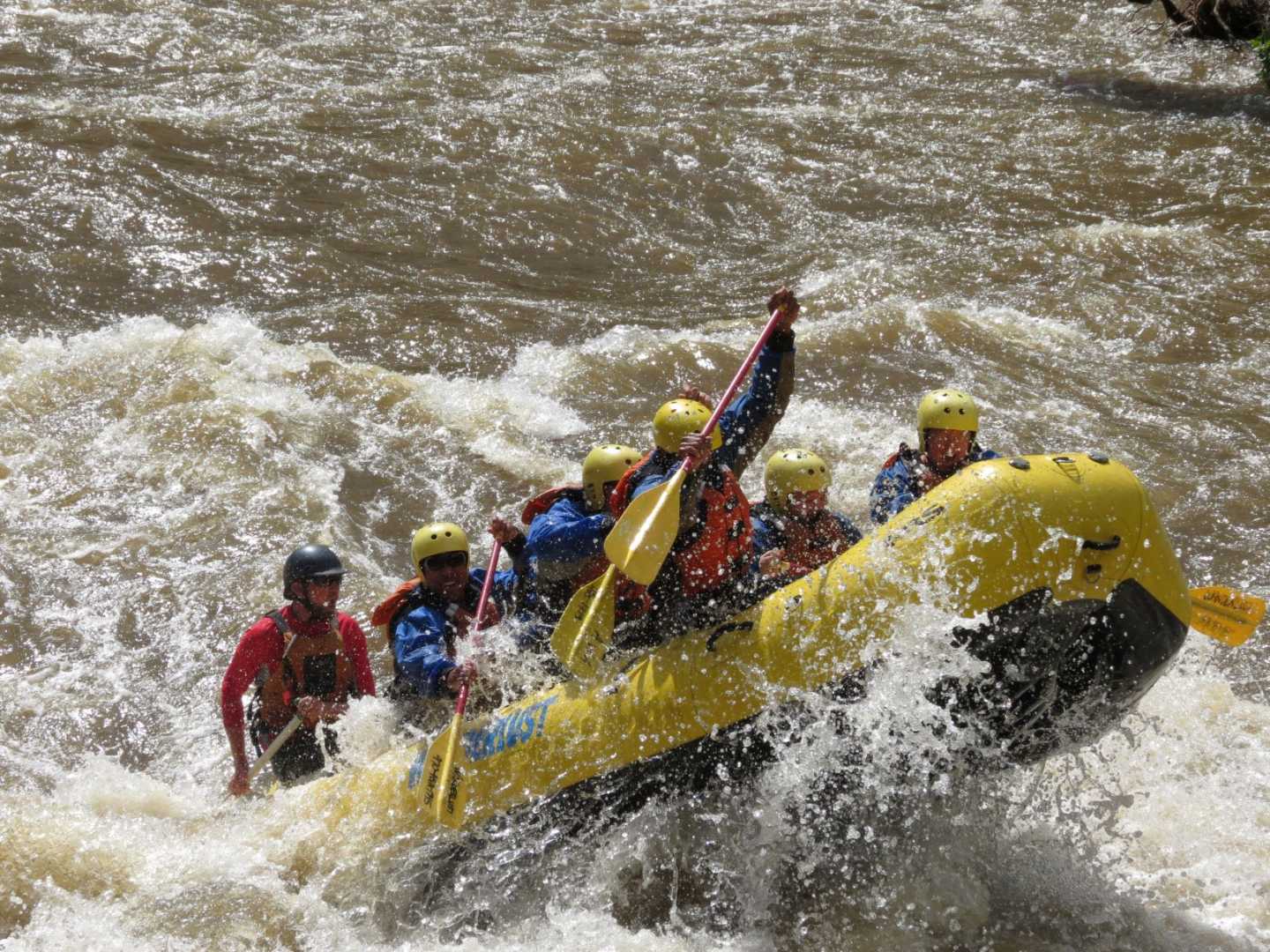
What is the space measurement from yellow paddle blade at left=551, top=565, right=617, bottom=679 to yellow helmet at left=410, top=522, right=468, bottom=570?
106 cm

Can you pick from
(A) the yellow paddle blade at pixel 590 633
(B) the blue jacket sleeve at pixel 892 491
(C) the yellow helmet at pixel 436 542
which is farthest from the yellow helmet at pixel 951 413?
(C) the yellow helmet at pixel 436 542

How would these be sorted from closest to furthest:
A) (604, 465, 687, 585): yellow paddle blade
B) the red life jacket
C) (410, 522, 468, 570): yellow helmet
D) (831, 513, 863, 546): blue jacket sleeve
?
(604, 465, 687, 585): yellow paddle blade
the red life jacket
(410, 522, 468, 570): yellow helmet
(831, 513, 863, 546): blue jacket sleeve

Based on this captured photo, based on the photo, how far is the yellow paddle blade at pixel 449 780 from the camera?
4715mm

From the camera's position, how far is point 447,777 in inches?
185

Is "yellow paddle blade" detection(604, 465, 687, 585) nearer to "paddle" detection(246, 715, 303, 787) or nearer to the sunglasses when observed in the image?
the sunglasses

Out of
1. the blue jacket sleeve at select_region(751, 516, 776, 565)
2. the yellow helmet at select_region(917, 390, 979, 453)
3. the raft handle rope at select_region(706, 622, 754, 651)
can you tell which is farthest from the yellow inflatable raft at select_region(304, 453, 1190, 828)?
the yellow helmet at select_region(917, 390, 979, 453)

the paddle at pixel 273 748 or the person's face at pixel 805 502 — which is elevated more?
the person's face at pixel 805 502

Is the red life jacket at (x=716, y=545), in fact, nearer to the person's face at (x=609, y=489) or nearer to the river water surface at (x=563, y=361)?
the person's face at (x=609, y=489)

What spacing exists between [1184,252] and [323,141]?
7863mm

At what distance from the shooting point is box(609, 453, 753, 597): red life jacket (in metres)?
4.51

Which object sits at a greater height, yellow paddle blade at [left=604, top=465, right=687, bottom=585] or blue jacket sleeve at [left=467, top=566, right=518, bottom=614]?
yellow paddle blade at [left=604, top=465, right=687, bottom=585]

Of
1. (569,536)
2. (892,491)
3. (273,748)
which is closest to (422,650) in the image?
(569,536)

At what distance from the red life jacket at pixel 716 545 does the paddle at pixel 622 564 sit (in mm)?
111

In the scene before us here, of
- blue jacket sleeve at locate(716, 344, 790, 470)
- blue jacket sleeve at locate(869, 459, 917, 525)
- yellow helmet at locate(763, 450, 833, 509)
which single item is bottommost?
blue jacket sleeve at locate(869, 459, 917, 525)
